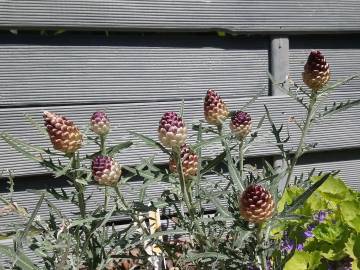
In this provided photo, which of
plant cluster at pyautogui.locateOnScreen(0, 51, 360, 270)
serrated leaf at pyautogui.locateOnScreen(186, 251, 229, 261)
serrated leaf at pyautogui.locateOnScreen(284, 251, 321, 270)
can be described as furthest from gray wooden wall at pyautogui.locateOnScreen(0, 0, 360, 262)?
serrated leaf at pyautogui.locateOnScreen(186, 251, 229, 261)

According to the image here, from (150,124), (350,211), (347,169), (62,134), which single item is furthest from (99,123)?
(347,169)

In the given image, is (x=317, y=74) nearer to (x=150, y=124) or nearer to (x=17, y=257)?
(x=17, y=257)

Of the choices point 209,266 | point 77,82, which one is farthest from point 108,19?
point 209,266

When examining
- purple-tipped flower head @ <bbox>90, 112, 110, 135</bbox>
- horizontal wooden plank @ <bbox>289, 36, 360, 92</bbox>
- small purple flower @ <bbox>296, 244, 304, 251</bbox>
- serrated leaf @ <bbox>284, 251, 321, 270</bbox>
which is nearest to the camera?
purple-tipped flower head @ <bbox>90, 112, 110, 135</bbox>

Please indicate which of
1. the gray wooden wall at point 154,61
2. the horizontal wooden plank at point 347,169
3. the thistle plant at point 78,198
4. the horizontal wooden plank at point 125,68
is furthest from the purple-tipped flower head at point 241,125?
the horizontal wooden plank at point 347,169

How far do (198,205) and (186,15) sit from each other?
3.65ft

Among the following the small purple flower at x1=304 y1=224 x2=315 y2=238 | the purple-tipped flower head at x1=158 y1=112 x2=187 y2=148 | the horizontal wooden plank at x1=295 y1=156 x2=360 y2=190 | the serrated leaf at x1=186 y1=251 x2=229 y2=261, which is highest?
the purple-tipped flower head at x1=158 y1=112 x2=187 y2=148

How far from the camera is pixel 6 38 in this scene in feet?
6.79

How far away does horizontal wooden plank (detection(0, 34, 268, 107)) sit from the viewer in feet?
6.87

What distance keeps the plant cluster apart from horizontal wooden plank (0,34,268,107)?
30.4 inches

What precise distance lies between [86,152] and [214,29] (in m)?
0.76

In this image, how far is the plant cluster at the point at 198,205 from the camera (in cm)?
110

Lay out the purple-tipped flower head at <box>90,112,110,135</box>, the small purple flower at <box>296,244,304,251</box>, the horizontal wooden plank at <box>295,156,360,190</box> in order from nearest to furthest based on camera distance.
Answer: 1. the purple-tipped flower head at <box>90,112,110,135</box>
2. the small purple flower at <box>296,244,304,251</box>
3. the horizontal wooden plank at <box>295,156,360,190</box>

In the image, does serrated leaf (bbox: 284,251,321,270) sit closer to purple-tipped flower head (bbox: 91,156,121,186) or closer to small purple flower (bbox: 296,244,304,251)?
small purple flower (bbox: 296,244,304,251)
